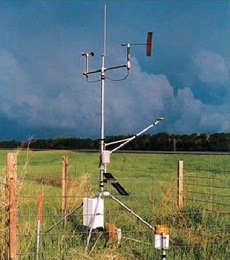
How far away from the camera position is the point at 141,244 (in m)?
4.57

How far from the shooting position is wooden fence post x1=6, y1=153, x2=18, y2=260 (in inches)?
136

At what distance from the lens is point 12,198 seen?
3.47 meters

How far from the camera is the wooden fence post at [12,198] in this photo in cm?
345

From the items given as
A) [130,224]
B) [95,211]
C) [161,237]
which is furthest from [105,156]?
[130,224]

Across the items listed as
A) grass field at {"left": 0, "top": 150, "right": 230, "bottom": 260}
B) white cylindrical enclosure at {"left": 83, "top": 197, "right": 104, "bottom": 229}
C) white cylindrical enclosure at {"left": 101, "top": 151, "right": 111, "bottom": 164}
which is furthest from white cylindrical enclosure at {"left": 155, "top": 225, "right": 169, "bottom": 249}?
white cylindrical enclosure at {"left": 101, "top": 151, "right": 111, "bottom": 164}

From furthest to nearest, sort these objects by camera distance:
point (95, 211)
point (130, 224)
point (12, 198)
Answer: point (130, 224) < point (95, 211) < point (12, 198)

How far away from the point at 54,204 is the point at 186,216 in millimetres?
1991

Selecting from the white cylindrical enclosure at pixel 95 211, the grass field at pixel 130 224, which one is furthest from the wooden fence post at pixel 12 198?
the white cylindrical enclosure at pixel 95 211

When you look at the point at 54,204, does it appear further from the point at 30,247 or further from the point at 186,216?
the point at 30,247

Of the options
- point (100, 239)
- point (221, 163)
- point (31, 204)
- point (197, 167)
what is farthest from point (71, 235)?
point (221, 163)

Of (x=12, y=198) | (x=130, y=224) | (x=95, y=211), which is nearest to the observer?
(x=12, y=198)

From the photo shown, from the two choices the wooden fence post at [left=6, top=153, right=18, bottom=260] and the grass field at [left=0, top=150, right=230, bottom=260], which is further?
the grass field at [left=0, top=150, right=230, bottom=260]

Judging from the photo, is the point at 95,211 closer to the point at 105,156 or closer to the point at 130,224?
the point at 105,156

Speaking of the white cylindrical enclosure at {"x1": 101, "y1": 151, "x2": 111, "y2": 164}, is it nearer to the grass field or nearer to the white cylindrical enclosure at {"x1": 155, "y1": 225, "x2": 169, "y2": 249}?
the grass field
